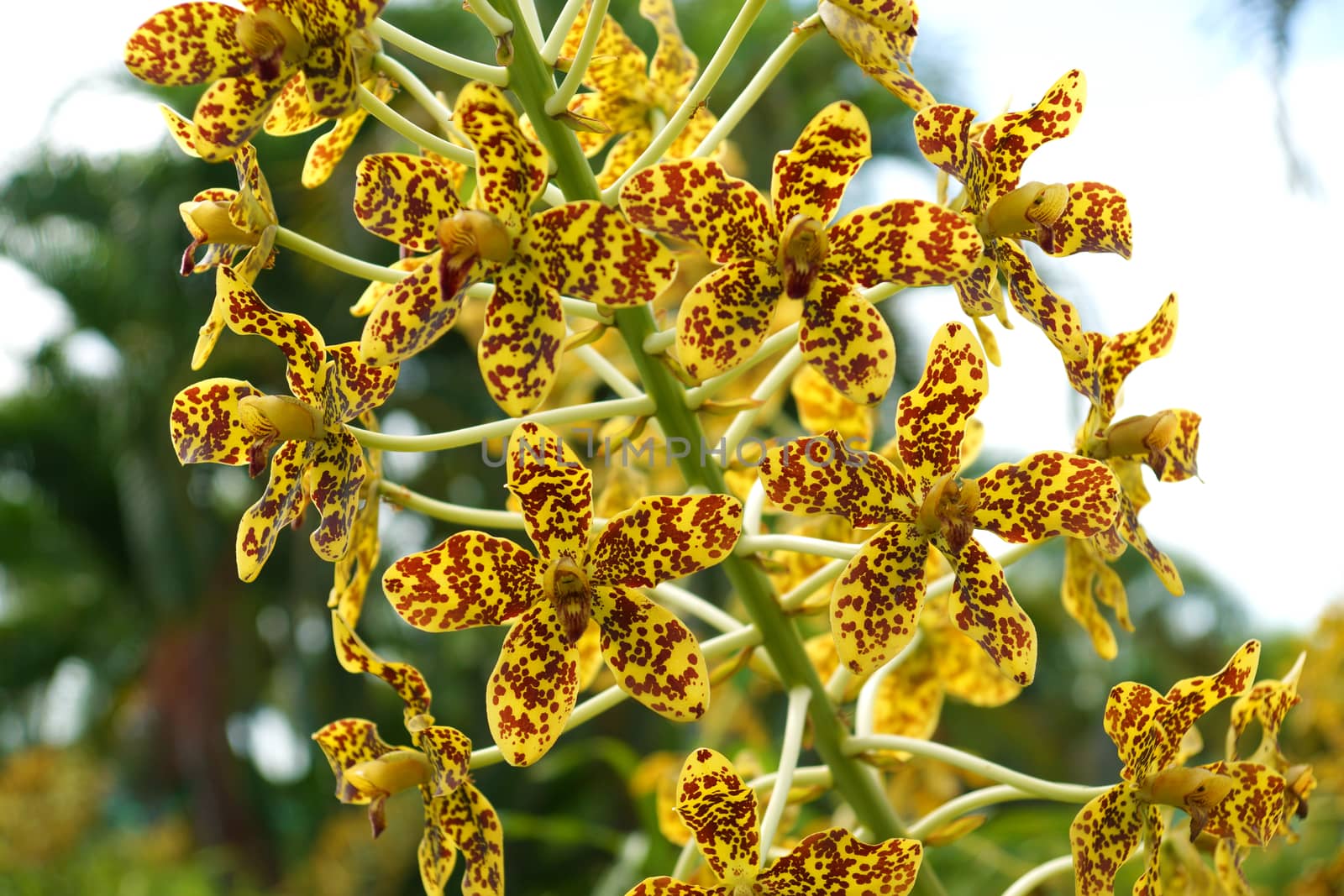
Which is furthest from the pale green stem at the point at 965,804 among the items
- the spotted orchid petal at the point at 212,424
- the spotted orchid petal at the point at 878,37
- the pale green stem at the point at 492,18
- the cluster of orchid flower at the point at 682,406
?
the pale green stem at the point at 492,18

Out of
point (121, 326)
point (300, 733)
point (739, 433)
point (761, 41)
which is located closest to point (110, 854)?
point (300, 733)

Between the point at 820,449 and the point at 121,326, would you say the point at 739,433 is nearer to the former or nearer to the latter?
the point at 820,449

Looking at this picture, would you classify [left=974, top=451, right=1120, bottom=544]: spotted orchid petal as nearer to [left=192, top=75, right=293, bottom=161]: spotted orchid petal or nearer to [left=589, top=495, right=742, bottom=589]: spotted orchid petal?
[left=589, top=495, right=742, bottom=589]: spotted orchid petal

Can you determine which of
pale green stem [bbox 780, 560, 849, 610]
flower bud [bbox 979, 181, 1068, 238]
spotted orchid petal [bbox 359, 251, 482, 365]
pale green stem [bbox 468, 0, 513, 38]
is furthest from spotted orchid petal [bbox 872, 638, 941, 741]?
pale green stem [bbox 468, 0, 513, 38]

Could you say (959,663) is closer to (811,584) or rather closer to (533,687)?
(811,584)

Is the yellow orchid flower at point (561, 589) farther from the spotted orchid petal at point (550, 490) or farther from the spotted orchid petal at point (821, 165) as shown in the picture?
the spotted orchid petal at point (821, 165)
